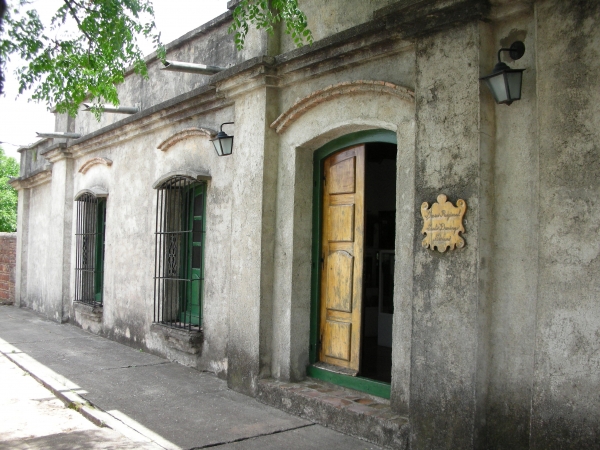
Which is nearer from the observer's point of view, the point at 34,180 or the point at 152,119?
the point at 152,119

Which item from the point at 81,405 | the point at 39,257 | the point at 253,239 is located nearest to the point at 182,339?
the point at 81,405

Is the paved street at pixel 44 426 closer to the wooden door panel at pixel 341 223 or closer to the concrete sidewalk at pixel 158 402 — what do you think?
the concrete sidewalk at pixel 158 402

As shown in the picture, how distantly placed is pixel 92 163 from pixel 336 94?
278 inches

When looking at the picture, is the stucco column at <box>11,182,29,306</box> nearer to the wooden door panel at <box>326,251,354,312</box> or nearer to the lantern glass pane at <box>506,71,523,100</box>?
the wooden door panel at <box>326,251,354,312</box>

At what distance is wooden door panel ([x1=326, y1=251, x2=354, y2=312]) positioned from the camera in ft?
19.6

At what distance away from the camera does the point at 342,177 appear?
616 centimetres

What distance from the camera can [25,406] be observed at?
6117 mm

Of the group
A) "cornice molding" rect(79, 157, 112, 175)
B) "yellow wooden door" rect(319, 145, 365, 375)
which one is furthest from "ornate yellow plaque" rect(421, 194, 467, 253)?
"cornice molding" rect(79, 157, 112, 175)

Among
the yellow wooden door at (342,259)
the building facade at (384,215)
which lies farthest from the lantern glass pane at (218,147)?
the yellow wooden door at (342,259)

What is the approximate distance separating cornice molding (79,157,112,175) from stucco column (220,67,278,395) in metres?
4.64

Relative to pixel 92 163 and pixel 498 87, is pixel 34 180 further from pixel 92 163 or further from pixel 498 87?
pixel 498 87

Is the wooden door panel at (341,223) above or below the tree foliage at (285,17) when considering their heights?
below

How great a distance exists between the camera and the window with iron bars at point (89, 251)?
11.7 meters

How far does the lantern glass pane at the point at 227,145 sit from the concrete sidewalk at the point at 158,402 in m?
2.80
